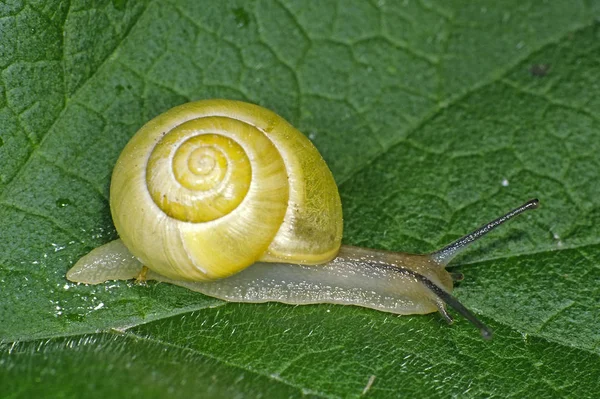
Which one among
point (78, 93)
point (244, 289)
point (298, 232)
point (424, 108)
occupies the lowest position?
point (244, 289)

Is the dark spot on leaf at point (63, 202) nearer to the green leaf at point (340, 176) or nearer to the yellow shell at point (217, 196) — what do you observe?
the green leaf at point (340, 176)

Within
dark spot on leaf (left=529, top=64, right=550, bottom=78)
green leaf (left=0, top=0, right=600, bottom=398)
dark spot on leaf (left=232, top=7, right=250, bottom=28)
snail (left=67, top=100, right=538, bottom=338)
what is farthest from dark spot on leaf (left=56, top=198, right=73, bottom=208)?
dark spot on leaf (left=529, top=64, right=550, bottom=78)

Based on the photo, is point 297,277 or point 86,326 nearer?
point 86,326

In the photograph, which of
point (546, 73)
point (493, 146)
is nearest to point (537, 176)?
point (493, 146)

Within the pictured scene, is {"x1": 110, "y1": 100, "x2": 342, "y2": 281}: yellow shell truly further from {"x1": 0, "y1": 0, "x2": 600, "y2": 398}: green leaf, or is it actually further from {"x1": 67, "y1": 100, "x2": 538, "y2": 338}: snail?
{"x1": 0, "y1": 0, "x2": 600, "y2": 398}: green leaf

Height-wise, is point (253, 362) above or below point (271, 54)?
below

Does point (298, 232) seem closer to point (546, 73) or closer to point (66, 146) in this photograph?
point (66, 146)
